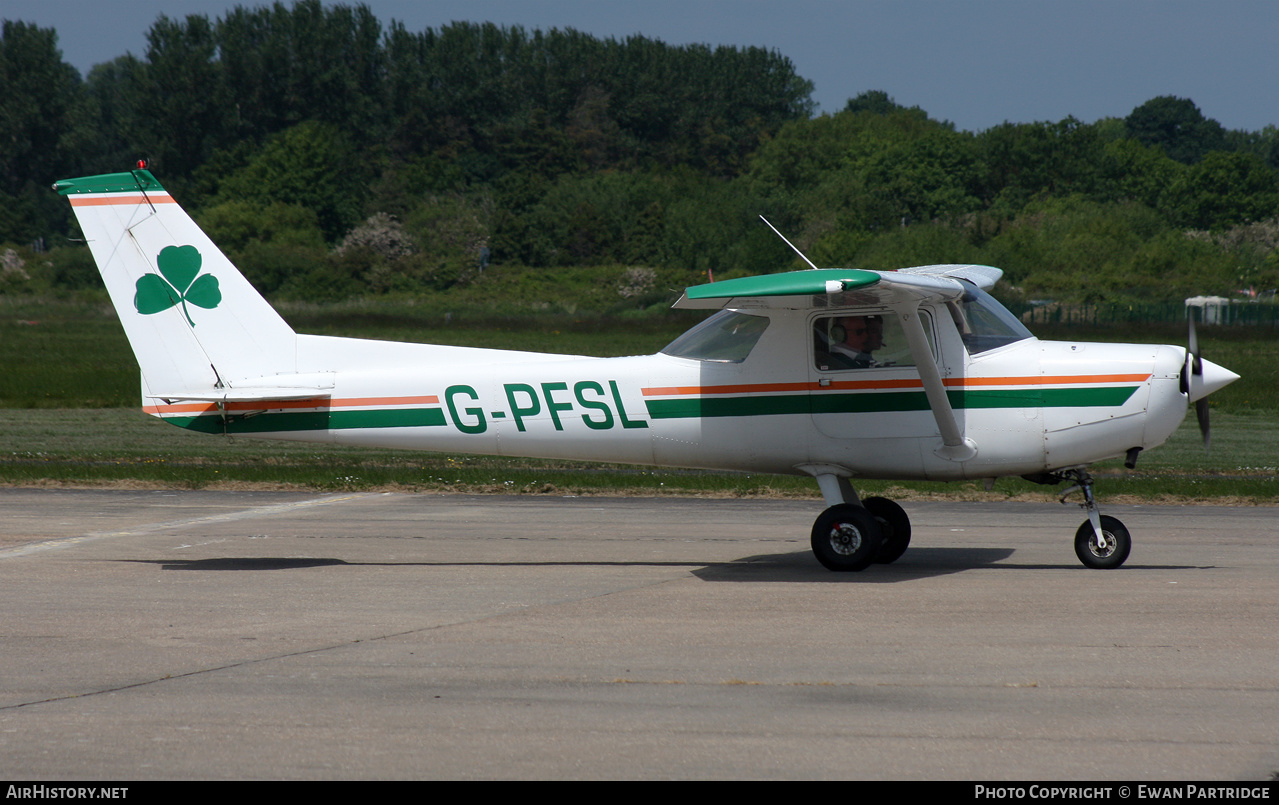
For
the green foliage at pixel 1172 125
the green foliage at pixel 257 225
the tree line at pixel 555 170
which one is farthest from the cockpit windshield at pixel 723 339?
the green foliage at pixel 1172 125

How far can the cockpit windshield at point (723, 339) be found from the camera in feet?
32.7

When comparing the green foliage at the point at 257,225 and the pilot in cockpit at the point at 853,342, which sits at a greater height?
the green foliage at the point at 257,225

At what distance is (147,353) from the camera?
10336mm

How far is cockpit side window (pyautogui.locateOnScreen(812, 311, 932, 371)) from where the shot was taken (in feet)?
31.8

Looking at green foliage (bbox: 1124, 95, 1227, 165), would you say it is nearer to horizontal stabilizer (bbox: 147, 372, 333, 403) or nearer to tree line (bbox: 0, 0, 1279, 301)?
tree line (bbox: 0, 0, 1279, 301)

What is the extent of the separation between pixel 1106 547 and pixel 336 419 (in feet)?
20.6

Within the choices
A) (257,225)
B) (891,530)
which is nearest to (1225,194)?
(257,225)

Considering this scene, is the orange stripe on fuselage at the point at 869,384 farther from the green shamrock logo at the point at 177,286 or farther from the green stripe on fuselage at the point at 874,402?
the green shamrock logo at the point at 177,286

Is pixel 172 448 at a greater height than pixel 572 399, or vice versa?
pixel 572 399

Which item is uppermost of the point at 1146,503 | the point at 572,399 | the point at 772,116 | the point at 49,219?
the point at 772,116

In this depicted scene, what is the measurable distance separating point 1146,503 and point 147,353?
10757 mm

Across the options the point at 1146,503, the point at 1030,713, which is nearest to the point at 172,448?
the point at 1146,503

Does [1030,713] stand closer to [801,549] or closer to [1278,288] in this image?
[801,549]

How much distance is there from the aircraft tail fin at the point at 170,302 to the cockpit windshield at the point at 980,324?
18.0ft
